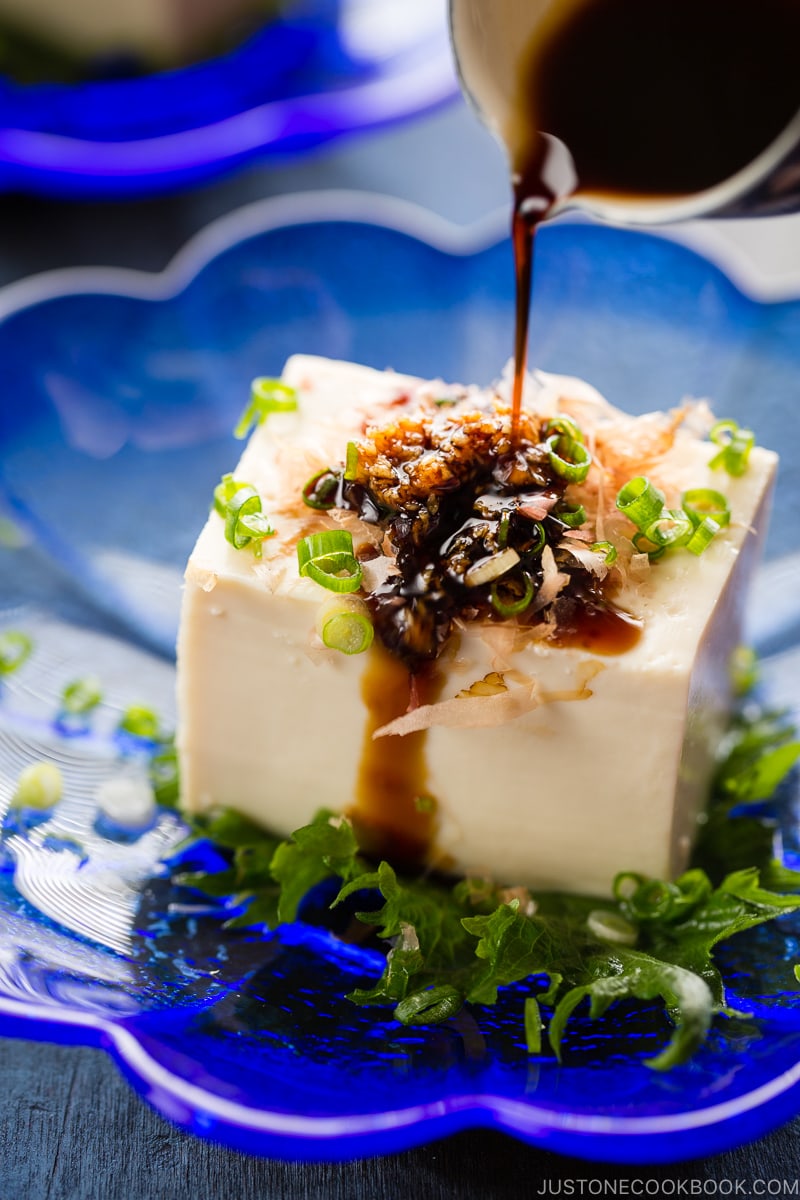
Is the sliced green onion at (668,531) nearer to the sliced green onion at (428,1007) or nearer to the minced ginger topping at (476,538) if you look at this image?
the minced ginger topping at (476,538)

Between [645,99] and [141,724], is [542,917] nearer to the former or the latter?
[141,724]

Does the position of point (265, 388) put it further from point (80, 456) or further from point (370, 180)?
point (370, 180)

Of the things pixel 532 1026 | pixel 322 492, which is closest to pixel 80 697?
pixel 322 492

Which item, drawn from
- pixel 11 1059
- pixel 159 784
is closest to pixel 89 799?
pixel 159 784

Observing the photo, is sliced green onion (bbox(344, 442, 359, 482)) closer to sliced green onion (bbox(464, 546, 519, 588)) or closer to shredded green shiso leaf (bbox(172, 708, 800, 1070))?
sliced green onion (bbox(464, 546, 519, 588))

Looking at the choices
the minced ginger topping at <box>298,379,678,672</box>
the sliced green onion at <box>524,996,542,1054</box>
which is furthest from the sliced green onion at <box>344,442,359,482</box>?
the sliced green onion at <box>524,996,542,1054</box>

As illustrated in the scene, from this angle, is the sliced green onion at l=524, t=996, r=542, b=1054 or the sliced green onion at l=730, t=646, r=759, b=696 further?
the sliced green onion at l=730, t=646, r=759, b=696
